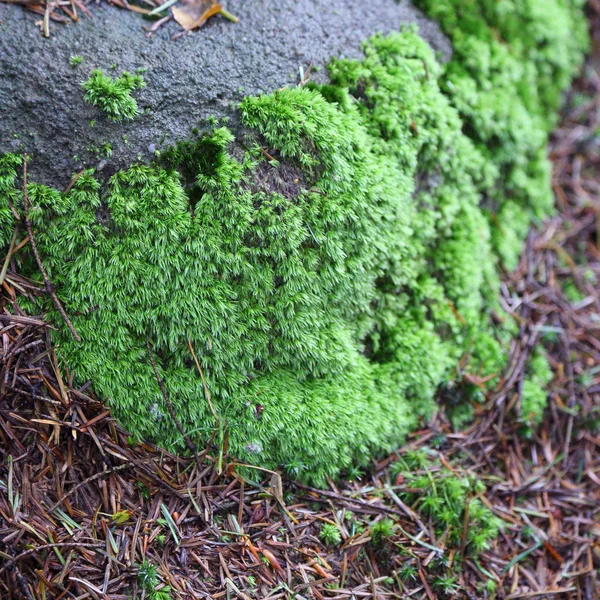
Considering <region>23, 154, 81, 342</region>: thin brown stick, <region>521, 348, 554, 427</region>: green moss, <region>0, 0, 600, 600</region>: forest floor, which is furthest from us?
<region>521, 348, 554, 427</region>: green moss

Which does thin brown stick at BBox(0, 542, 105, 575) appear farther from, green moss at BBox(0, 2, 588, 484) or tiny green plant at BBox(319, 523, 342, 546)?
tiny green plant at BBox(319, 523, 342, 546)

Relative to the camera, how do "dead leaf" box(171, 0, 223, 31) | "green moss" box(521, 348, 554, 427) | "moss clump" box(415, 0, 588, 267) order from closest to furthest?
1. "dead leaf" box(171, 0, 223, 31)
2. "green moss" box(521, 348, 554, 427)
3. "moss clump" box(415, 0, 588, 267)

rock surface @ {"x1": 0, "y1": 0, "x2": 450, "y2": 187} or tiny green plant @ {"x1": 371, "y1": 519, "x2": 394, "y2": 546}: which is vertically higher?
rock surface @ {"x1": 0, "y1": 0, "x2": 450, "y2": 187}

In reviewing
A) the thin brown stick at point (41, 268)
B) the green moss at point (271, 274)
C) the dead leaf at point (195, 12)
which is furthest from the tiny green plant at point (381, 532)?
the dead leaf at point (195, 12)

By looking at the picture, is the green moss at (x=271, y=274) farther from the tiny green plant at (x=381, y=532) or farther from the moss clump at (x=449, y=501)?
the tiny green plant at (x=381, y=532)

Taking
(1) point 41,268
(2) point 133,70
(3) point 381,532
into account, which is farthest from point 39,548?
(2) point 133,70

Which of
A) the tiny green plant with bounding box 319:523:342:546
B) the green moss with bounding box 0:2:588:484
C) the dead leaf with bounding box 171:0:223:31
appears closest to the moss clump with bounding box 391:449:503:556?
the green moss with bounding box 0:2:588:484

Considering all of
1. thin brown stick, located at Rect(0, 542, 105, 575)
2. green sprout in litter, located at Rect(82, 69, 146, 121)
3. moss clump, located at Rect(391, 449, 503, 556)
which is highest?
green sprout in litter, located at Rect(82, 69, 146, 121)
